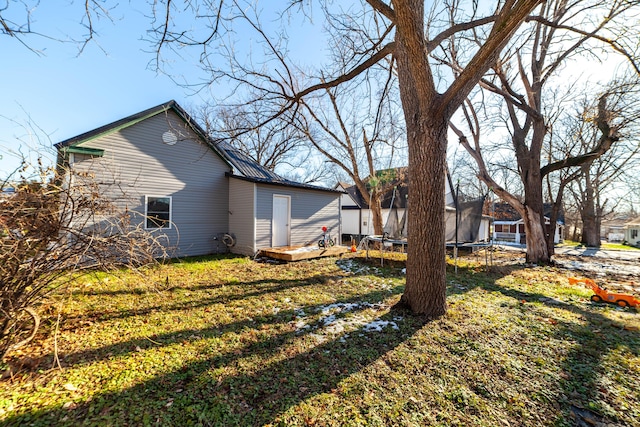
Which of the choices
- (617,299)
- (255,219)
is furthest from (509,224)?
(255,219)

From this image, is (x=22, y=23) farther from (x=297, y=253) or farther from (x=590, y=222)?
(x=590, y=222)

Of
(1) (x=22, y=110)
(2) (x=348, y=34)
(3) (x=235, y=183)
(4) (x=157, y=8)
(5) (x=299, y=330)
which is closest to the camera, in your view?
(1) (x=22, y=110)

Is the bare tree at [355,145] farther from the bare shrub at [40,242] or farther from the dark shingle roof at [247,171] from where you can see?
the bare shrub at [40,242]

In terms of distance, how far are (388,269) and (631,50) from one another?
678 cm

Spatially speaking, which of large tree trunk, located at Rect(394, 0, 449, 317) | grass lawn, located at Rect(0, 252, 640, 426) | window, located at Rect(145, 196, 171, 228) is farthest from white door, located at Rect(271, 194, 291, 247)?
large tree trunk, located at Rect(394, 0, 449, 317)

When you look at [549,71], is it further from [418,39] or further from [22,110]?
[22,110]

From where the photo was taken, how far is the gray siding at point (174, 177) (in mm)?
7867

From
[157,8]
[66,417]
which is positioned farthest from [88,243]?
[157,8]

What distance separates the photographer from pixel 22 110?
304 centimetres

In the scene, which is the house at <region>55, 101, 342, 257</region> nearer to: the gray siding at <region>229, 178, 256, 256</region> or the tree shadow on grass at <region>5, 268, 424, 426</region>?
the gray siding at <region>229, 178, 256, 256</region>

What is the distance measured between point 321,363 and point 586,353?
2.99m

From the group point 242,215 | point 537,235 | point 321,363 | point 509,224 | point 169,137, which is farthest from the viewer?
point 509,224

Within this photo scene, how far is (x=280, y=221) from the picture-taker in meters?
10.2

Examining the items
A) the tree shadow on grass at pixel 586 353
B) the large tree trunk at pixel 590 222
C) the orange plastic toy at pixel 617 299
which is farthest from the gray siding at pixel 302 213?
the large tree trunk at pixel 590 222
